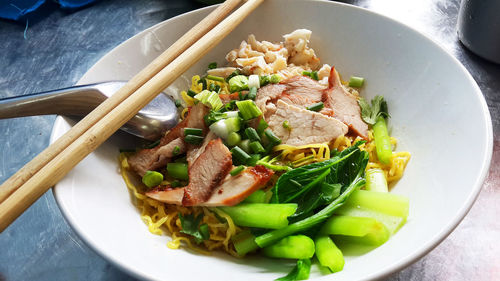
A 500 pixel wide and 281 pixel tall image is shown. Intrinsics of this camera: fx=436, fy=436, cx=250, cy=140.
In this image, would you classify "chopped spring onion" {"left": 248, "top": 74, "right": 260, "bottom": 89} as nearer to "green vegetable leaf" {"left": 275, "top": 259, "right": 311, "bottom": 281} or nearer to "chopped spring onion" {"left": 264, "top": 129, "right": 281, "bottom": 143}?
"chopped spring onion" {"left": 264, "top": 129, "right": 281, "bottom": 143}

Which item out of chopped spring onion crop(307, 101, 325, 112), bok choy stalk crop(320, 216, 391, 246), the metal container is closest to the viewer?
bok choy stalk crop(320, 216, 391, 246)

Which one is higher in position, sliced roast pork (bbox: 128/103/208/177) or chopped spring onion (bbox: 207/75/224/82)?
chopped spring onion (bbox: 207/75/224/82)

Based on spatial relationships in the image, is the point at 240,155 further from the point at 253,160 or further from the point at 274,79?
the point at 274,79

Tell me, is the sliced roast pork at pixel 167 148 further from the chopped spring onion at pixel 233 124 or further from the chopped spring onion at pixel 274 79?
the chopped spring onion at pixel 274 79

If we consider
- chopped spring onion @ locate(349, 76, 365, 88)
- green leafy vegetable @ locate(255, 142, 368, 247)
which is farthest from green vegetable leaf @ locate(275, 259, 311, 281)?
chopped spring onion @ locate(349, 76, 365, 88)

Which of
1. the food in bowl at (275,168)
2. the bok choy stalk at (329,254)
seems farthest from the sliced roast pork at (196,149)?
the bok choy stalk at (329,254)

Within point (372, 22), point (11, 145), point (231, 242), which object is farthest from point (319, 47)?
point (11, 145)

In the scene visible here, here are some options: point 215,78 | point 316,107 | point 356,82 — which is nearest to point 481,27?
point 356,82

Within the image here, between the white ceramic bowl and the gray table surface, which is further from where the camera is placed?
the gray table surface
